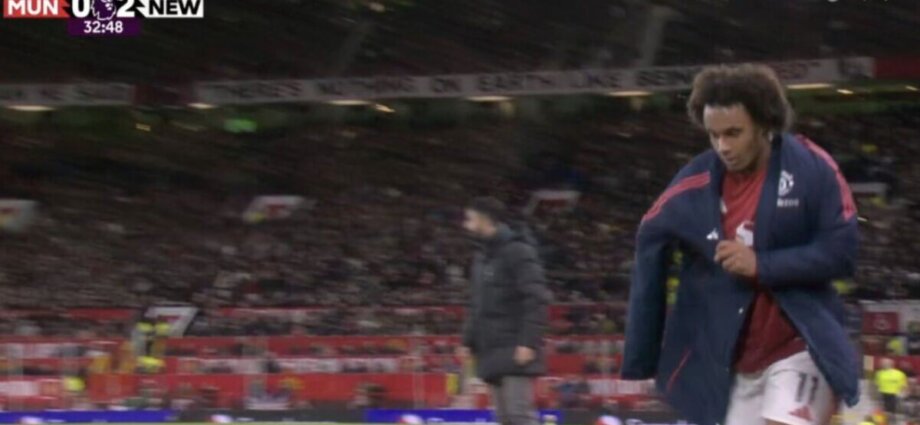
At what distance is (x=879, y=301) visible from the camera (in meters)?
20.5

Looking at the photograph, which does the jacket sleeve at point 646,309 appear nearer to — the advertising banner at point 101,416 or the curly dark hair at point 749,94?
the curly dark hair at point 749,94

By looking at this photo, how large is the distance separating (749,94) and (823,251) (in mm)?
443

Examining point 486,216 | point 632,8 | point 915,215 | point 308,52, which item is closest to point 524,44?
point 632,8

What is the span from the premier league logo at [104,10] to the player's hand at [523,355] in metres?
18.1

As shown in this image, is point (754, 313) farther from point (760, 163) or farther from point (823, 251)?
point (760, 163)

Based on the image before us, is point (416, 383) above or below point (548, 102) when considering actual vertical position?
below

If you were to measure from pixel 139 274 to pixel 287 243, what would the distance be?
2676 millimetres

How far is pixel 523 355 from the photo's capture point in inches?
331

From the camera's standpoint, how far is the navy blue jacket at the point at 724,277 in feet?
13.0

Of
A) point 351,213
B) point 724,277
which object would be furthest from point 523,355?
point 351,213

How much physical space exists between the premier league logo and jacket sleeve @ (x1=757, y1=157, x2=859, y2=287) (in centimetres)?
2227

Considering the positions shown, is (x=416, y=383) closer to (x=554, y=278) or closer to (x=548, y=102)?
(x=554, y=278)

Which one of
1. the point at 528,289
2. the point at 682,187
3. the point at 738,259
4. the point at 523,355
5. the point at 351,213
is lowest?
the point at 738,259

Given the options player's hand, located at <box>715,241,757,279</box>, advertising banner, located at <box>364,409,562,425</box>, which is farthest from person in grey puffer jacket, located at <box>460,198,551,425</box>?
advertising banner, located at <box>364,409,562,425</box>
